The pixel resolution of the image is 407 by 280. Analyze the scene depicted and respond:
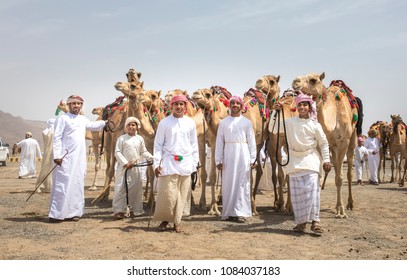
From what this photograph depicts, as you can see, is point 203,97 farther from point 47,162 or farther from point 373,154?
point 373,154

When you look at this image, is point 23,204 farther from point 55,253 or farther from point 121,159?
point 55,253

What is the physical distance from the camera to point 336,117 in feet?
26.6

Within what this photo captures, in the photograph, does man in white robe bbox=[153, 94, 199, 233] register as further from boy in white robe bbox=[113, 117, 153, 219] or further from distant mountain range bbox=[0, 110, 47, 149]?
distant mountain range bbox=[0, 110, 47, 149]

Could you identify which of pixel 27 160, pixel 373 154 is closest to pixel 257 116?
pixel 373 154

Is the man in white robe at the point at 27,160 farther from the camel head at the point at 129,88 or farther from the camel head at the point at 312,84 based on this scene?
the camel head at the point at 312,84

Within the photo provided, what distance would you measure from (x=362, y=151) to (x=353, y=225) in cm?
1128

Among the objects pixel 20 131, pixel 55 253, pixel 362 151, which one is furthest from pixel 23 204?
pixel 20 131

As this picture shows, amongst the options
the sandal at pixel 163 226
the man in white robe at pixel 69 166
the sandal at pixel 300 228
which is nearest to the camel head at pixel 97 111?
the man in white robe at pixel 69 166

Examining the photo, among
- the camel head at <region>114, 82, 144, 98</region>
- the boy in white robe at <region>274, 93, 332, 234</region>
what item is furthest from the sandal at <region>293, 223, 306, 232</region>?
the camel head at <region>114, 82, 144, 98</region>

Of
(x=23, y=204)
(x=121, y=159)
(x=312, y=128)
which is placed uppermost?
(x=312, y=128)

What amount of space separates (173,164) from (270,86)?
323 cm

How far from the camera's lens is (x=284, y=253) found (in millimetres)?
5129

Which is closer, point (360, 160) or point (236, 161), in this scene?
point (236, 161)
